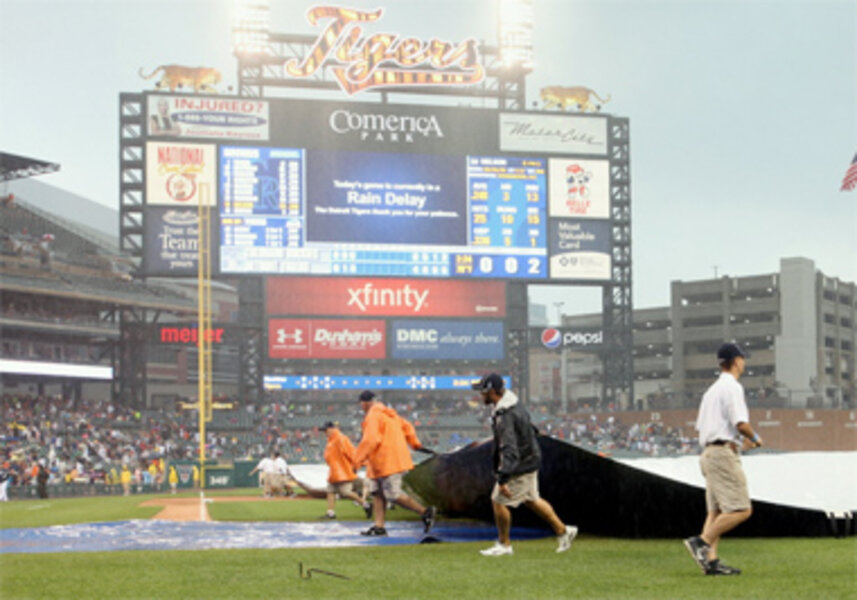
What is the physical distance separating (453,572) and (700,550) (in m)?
1.84

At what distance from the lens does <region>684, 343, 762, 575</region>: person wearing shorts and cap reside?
7.80m

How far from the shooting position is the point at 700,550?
7.76 m

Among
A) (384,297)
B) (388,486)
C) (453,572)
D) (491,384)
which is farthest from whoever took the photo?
(384,297)

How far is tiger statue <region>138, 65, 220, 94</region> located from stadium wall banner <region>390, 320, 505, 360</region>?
1349 cm

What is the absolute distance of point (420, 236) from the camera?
155ft

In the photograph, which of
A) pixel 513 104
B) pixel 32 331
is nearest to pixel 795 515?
pixel 513 104

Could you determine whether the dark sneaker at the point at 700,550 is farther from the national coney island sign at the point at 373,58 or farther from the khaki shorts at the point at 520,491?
the national coney island sign at the point at 373,58

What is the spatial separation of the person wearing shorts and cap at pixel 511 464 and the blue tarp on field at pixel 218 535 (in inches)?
73.8

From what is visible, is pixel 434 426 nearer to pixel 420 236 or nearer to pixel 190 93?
pixel 420 236

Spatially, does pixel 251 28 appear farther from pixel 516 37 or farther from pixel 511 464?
pixel 511 464

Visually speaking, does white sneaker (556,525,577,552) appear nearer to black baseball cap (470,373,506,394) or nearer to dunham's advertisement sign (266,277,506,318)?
black baseball cap (470,373,506,394)

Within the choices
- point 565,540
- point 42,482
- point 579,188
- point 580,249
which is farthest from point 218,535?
point 579,188

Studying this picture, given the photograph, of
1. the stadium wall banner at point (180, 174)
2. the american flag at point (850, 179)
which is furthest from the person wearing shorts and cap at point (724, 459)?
the stadium wall banner at point (180, 174)

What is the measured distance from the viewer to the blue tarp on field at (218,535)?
11.3m
